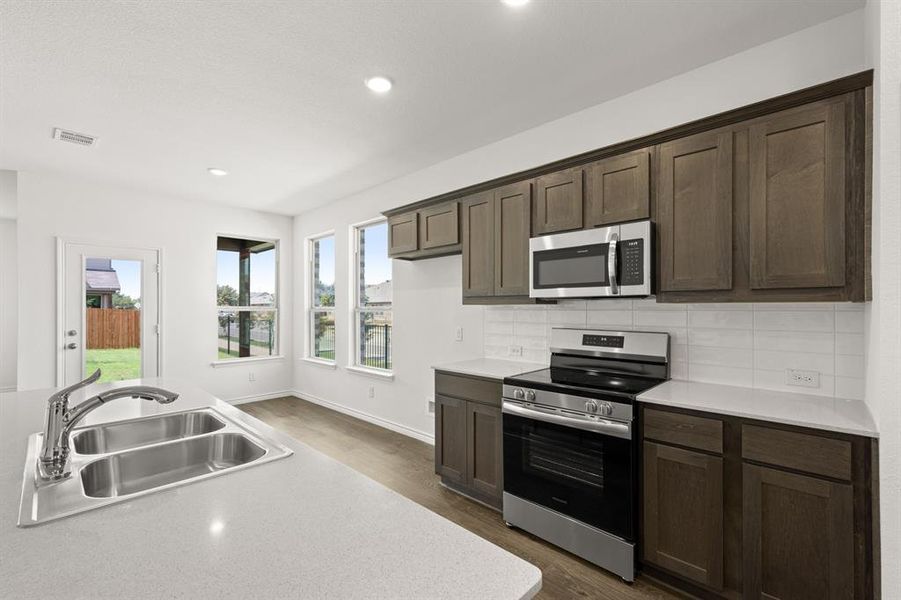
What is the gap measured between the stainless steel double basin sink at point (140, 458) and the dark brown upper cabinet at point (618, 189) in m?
2.11

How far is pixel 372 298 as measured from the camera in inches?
202

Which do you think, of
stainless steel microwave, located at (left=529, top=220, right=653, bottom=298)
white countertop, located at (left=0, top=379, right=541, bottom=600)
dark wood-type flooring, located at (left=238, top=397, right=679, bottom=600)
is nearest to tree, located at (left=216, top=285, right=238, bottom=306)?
dark wood-type flooring, located at (left=238, top=397, right=679, bottom=600)

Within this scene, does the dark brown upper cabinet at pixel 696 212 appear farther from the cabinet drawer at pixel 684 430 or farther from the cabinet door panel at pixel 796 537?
the cabinet door panel at pixel 796 537

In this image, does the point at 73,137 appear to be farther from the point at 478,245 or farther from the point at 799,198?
the point at 799,198

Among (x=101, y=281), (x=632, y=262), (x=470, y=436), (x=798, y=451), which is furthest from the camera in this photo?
(x=101, y=281)

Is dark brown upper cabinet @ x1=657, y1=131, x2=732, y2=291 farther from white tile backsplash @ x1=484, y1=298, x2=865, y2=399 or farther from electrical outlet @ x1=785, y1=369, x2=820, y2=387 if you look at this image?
electrical outlet @ x1=785, y1=369, x2=820, y2=387

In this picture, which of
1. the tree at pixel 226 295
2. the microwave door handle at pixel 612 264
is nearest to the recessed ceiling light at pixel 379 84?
the microwave door handle at pixel 612 264

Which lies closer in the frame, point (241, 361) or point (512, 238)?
point (512, 238)

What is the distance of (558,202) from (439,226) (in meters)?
1.13

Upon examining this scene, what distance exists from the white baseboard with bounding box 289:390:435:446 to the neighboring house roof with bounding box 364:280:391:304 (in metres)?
1.33

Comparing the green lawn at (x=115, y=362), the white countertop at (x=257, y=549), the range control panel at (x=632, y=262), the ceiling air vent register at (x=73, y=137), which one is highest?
the ceiling air vent register at (x=73, y=137)

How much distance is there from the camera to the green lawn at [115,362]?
188 inches

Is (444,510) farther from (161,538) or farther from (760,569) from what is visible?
(161,538)

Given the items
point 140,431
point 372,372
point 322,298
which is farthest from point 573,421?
point 322,298
